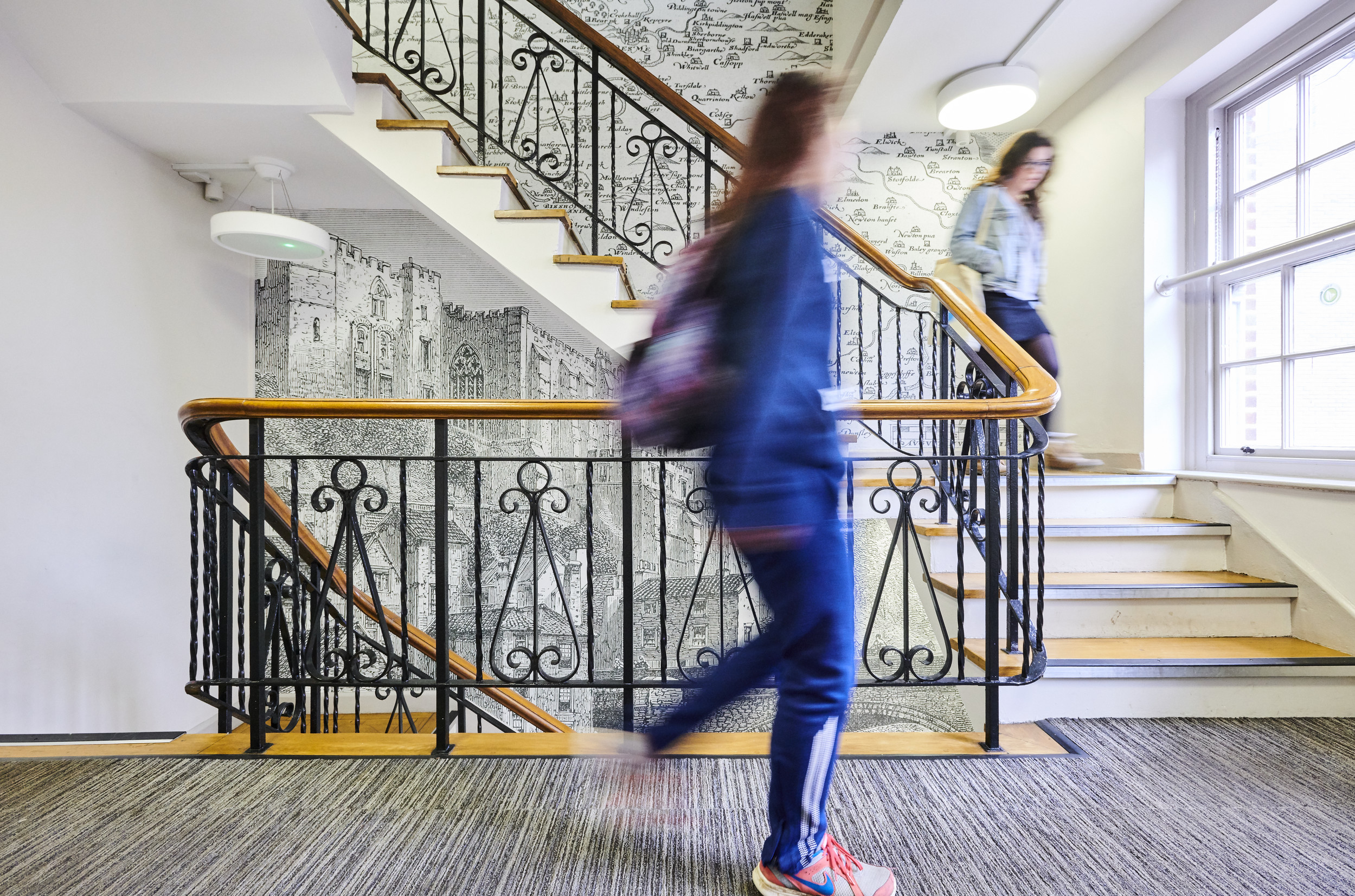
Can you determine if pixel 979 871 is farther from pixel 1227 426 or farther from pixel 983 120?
pixel 983 120

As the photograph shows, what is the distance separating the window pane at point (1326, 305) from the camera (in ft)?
7.76

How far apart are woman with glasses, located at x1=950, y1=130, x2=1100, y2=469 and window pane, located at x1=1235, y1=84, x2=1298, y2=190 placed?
39.9 inches

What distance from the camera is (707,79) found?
14.2ft

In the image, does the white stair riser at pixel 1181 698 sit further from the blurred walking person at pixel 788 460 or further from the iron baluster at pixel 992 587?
the blurred walking person at pixel 788 460

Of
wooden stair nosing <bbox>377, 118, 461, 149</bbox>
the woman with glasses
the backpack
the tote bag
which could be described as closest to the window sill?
the woman with glasses

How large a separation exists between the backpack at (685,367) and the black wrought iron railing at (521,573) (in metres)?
0.20

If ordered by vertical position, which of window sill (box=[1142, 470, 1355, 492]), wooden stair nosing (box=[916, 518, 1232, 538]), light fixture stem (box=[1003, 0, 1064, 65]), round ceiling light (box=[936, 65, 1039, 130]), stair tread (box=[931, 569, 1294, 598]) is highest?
light fixture stem (box=[1003, 0, 1064, 65])

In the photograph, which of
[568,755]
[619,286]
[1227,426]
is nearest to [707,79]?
[619,286]

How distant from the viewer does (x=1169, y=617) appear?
6.91 ft

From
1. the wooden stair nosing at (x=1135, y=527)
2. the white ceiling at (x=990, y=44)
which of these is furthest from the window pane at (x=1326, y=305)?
the white ceiling at (x=990, y=44)

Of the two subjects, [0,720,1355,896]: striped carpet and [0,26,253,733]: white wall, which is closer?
[0,720,1355,896]: striped carpet

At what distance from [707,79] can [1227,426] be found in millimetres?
3604

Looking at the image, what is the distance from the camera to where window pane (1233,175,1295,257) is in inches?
105

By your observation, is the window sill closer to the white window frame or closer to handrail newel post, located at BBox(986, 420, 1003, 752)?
the white window frame
